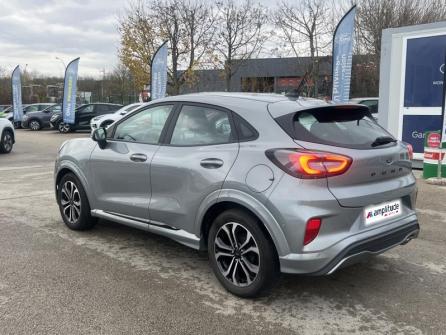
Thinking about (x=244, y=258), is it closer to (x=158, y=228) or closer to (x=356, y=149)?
(x=158, y=228)

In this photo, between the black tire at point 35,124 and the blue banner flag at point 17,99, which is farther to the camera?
the blue banner flag at point 17,99

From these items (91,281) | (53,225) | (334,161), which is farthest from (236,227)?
(53,225)

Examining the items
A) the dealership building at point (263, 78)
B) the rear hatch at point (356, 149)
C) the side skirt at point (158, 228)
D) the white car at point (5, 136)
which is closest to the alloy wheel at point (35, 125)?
the white car at point (5, 136)

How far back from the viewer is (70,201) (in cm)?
560

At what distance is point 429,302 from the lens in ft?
12.1

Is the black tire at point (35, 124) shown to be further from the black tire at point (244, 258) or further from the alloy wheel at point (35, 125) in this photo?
the black tire at point (244, 258)

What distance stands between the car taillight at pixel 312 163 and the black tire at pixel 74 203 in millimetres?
2796

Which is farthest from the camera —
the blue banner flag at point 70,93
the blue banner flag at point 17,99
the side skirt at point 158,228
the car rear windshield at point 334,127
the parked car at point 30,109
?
the parked car at point 30,109

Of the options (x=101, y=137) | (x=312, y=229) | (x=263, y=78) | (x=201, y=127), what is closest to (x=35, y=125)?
(x=263, y=78)

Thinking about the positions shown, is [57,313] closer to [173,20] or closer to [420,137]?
[420,137]

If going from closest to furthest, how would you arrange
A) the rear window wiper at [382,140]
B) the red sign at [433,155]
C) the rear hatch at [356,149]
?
the rear hatch at [356,149]
the rear window wiper at [382,140]
the red sign at [433,155]

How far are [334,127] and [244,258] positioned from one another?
4.03 feet

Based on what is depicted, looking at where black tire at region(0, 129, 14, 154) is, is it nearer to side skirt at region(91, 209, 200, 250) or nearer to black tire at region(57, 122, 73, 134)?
black tire at region(57, 122, 73, 134)

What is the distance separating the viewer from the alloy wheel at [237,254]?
363 centimetres
